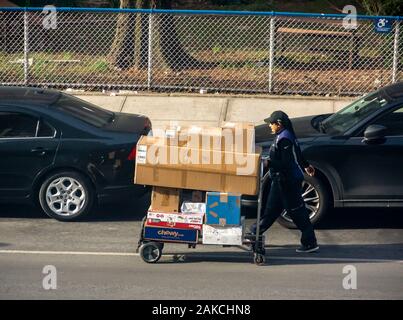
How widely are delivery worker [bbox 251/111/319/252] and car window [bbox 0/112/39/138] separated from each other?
122 inches

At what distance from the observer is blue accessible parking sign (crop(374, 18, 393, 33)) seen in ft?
51.5

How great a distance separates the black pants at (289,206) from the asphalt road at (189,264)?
0.94 feet

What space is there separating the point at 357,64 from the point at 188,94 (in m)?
3.23

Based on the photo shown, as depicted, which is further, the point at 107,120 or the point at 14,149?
the point at 107,120

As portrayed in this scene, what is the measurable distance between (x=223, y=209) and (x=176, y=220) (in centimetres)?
48

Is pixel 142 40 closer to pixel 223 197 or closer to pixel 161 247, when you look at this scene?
pixel 161 247

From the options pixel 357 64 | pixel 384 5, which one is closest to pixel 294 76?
pixel 357 64

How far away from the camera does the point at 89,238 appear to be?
32.6ft

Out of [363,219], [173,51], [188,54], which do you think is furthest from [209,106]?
[363,219]

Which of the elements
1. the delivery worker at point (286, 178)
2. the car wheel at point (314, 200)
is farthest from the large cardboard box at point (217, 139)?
the car wheel at point (314, 200)

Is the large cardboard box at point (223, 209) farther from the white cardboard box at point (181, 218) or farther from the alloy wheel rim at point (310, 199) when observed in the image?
the alloy wheel rim at point (310, 199)

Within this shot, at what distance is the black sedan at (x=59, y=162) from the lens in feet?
34.5

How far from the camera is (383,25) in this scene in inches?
619

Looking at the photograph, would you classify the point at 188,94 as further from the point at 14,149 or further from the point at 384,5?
the point at 14,149
